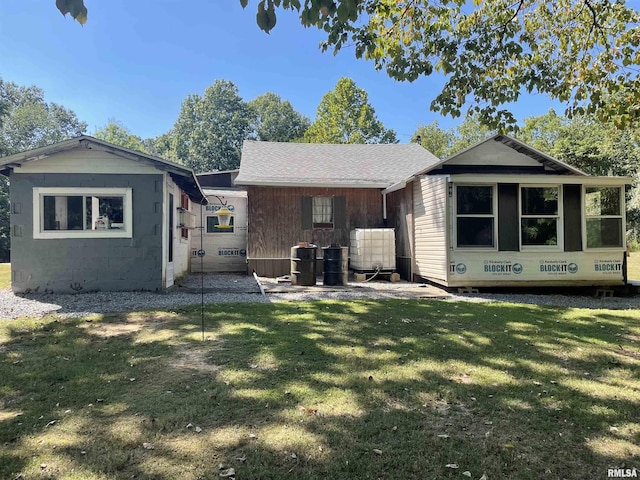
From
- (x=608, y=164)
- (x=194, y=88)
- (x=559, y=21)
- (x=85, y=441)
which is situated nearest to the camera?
(x=85, y=441)

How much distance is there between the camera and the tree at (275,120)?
148 ft

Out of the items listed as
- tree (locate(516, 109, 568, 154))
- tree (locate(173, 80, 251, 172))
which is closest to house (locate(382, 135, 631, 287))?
tree (locate(516, 109, 568, 154))

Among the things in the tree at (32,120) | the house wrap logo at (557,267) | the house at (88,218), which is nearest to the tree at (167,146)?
the tree at (32,120)

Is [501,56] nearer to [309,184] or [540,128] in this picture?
[309,184]

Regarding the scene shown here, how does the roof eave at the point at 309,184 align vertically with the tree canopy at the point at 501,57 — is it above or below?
below

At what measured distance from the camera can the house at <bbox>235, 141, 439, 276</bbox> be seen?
12594 millimetres

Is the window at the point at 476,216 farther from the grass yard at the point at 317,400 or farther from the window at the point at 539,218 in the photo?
the grass yard at the point at 317,400

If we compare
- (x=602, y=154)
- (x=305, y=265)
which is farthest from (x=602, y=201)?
(x=602, y=154)

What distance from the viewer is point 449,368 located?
4.06 meters

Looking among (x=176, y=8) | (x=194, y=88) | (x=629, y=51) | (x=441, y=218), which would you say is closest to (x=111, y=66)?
(x=194, y=88)

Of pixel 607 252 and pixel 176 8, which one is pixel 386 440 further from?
pixel 607 252

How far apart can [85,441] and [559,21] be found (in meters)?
9.01

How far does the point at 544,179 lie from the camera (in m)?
9.02

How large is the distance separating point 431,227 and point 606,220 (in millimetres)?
4004
